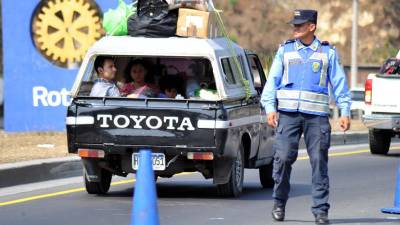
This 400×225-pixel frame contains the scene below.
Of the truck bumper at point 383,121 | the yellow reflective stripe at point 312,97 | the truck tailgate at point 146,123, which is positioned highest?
the yellow reflective stripe at point 312,97

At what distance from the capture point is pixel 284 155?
10.5m

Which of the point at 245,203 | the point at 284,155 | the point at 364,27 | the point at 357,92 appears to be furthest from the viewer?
the point at 364,27

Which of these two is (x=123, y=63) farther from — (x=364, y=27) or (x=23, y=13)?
(x=364, y=27)

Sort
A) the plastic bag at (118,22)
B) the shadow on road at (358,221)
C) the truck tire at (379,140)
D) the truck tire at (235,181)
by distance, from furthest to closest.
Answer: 1. the truck tire at (379,140)
2. the plastic bag at (118,22)
3. the truck tire at (235,181)
4. the shadow on road at (358,221)

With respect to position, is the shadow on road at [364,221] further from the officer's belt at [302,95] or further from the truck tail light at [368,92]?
the truck tail light at [368,92]

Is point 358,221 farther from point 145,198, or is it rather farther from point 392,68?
point 392,68

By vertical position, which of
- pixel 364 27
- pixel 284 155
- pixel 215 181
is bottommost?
pixel 364 27

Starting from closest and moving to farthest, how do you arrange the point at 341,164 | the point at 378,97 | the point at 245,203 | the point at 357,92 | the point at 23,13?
the point at 245,203 → the point at 341,164 → the point at 378,97 → the point at 23,13 → the point at 357,92

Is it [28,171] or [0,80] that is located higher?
[28,171]

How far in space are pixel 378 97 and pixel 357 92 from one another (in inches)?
946

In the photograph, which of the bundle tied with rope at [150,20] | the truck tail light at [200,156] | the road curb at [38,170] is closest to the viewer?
the truck tail light at [200,156]

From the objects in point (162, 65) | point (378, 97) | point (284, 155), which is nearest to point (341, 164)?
point (378, 97)

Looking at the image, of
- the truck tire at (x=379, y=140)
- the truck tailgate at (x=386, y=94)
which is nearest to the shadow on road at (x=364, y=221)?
the truck tailgate at (x=386, y=94)

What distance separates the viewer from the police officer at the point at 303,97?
10.5 meters
